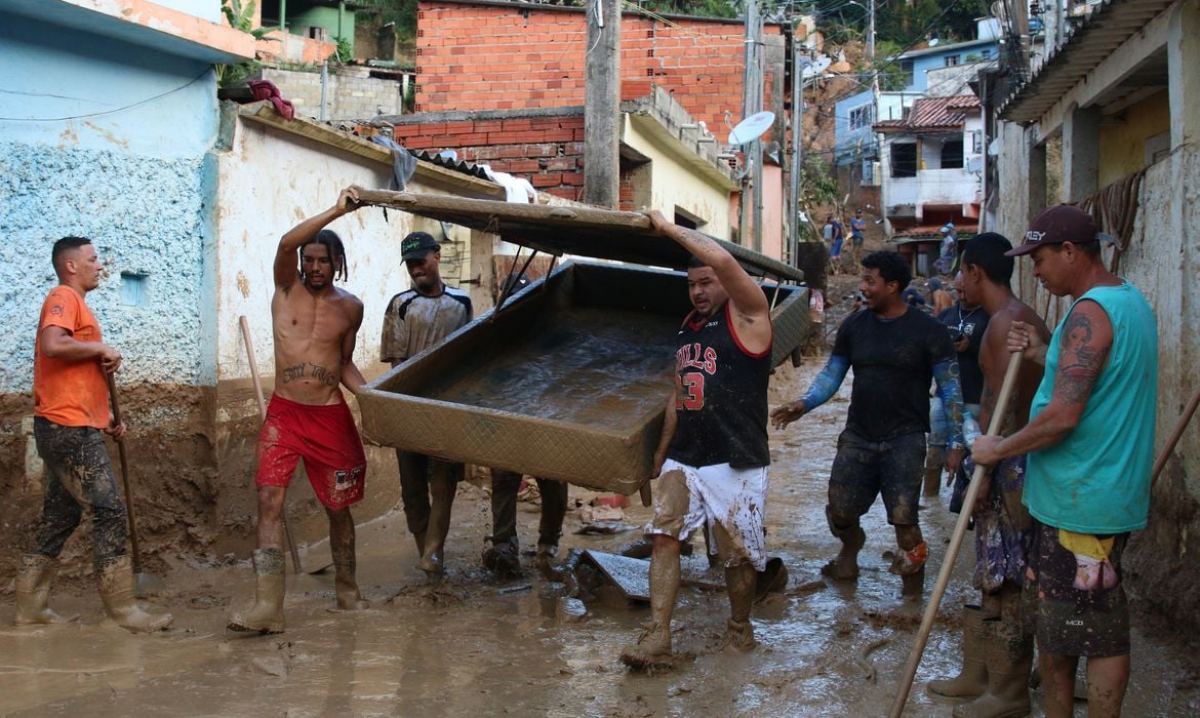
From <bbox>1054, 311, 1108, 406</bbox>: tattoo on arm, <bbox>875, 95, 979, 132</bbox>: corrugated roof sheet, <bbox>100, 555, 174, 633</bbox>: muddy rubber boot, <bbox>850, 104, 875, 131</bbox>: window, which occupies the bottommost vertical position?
<bbox>100, 555, 174, 633</bbox>: muddy rubber boot

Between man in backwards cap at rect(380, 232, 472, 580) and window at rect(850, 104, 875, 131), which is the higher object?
window at rect(850, 104, 875, 131)

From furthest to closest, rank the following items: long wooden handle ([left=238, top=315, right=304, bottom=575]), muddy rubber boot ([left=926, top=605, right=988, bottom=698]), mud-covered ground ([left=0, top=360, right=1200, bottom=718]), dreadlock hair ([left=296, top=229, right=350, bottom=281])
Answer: long wooden handle ([left=238, top=315, right=304, bottom=575]) → dreadlock hair ([left=296, top=229, right=350, bottom=281]) → muddy rubber boot ([left=926, top=605, right=988, bottom=698]) → mud-covered ground ([left=0, top=360, right=1200, bottom=718])

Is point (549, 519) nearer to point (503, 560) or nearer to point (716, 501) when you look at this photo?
point (503, 560)

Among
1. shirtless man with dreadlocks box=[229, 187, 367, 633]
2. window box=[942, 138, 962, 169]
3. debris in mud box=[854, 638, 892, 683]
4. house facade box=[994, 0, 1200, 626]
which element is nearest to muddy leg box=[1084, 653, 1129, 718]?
debris in mud box=[854, 638, 892, 683]

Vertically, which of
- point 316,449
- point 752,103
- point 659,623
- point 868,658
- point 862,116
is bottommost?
point 868,658

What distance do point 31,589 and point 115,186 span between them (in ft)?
7.05

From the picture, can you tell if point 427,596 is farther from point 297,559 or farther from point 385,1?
point 385,1

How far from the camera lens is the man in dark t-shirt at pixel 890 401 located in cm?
586

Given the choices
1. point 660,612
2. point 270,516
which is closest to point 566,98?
point 270,516

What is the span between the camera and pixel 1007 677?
13.8 ft

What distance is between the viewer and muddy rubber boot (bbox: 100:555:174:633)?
511cm

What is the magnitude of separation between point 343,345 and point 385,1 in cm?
3653

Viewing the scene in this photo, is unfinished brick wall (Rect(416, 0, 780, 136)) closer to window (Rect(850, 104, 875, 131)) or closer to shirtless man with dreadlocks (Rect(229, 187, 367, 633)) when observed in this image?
shirtless man with dreadlocks (Rect(229, 187, 367, 633))

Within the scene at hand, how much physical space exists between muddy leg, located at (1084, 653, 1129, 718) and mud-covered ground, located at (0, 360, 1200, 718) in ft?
2.70
